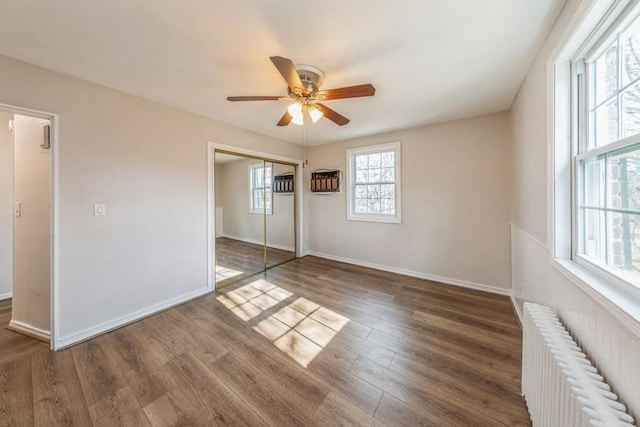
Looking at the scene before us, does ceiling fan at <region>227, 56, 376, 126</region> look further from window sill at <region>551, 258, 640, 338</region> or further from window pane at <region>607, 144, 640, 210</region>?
window sill at <region>551, 258, 640, 338</region>

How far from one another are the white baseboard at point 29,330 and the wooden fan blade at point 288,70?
3.15 m

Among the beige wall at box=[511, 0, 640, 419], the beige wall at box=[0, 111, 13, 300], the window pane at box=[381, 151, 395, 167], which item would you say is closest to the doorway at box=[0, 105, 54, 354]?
the beige wall at box=[0, 111, 13, 300]

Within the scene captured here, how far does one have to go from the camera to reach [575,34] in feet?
3.76

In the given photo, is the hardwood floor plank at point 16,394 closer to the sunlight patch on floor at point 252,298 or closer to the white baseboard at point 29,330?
the white baseboard at point 29,330

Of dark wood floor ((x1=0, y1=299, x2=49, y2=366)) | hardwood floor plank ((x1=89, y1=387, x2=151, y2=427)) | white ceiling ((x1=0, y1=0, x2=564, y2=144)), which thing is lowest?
hardwood floor plank ((x1=89, y1=387, x2=151, y2=427))

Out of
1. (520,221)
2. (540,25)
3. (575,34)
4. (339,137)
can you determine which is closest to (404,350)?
(520,221)

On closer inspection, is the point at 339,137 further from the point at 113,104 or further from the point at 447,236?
the point at 113,104

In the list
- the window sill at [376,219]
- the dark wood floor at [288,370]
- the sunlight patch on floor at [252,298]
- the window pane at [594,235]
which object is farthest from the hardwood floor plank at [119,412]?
the window sill at [376,219]

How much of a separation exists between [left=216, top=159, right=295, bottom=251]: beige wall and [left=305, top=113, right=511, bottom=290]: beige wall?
5.06 ft

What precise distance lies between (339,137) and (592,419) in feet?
13.1

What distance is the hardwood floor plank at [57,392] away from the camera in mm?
1363

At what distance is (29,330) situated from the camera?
2188 millimetres

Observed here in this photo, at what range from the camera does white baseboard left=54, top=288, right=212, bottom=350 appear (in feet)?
6.58

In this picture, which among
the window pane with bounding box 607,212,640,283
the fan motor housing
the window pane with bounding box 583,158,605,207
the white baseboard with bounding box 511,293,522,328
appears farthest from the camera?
the white baseboard with bounding box 511,293,522,328
